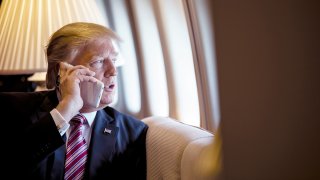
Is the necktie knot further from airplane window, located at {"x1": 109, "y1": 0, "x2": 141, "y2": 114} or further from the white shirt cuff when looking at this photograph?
airplane window, located at {"x1": 109, "y1": 0, "x2": 141, "y2": 114}

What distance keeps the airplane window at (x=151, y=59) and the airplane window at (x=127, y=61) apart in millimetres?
170

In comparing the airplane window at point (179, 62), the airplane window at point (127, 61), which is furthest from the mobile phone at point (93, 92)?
the airplane window at point (127, 61)

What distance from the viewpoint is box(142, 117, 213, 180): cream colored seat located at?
1.30 meters

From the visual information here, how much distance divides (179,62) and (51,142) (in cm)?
115

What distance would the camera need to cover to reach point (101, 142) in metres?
1.56

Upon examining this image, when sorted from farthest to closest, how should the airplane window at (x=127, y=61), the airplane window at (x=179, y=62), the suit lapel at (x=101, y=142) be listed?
the airplane window at (x=127, y=61) → the airplane window at (x=179, y=62) → the suit lapel at (x=101, y=142)

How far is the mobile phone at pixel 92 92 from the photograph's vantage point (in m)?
1.49

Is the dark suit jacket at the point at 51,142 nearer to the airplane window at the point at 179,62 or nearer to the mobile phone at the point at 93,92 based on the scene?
the mobile phone at the point at 93,92

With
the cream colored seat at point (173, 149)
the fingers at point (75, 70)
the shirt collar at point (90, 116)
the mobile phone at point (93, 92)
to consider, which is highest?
the fingers at point (75, 70)

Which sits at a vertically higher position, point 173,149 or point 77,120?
point 77,120

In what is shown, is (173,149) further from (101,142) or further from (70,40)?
(70,40)

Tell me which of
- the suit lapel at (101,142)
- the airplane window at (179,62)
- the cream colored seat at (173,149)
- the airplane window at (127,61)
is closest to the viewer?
the cream colored seat at (173,149)

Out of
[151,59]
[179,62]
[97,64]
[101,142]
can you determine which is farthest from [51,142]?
[151,59]

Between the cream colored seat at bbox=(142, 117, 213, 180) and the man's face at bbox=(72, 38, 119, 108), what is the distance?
0.85ft
